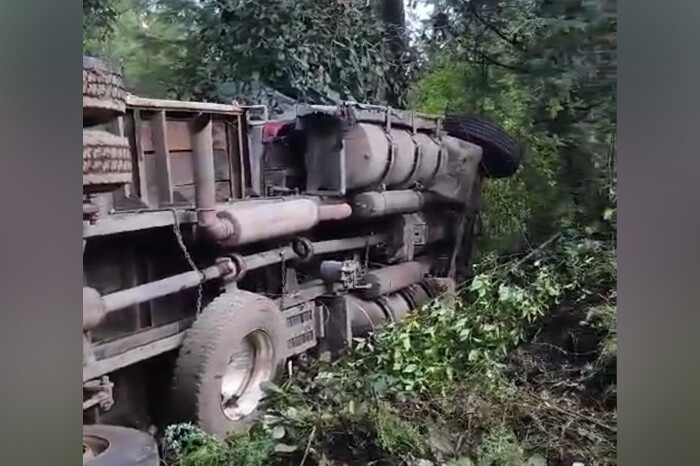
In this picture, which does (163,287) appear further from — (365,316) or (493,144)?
(493,144)

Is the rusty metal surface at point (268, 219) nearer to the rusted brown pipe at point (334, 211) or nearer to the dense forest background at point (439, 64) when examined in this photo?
the rusted brown pipe at point (334, 211)

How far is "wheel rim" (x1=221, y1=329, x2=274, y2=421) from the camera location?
2.18m

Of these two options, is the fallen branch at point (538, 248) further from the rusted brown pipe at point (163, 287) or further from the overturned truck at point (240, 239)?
the rusted brown pipe at point (163, 287)

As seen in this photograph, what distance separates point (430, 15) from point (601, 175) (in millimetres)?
662

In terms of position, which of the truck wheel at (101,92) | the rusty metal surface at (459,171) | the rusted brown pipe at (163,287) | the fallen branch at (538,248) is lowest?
the rusted brown pipe at (163,287)

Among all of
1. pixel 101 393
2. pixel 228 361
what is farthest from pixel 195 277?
pixel 101 393

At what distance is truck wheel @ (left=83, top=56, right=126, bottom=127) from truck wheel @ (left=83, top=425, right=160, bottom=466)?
89 centimetres

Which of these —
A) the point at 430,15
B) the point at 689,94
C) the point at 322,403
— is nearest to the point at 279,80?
the point at 430,15

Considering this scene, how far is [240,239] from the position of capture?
220 cm

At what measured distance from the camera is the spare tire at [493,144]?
216cm

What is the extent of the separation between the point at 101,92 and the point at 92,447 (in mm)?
1022

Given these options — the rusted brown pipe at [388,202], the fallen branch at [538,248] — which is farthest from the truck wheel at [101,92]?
the fallen branch at [538,248]

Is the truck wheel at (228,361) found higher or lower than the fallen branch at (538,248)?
lower

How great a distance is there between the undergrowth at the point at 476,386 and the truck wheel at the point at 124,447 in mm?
66
